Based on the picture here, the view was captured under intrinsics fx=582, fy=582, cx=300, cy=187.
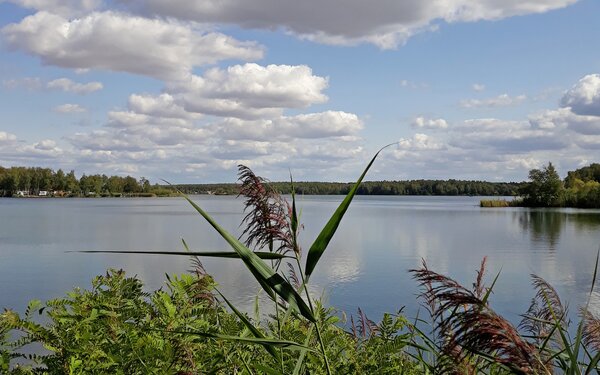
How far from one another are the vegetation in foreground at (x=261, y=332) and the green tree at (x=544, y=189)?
78.7 meters

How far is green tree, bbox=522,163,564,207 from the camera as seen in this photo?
3019 inches

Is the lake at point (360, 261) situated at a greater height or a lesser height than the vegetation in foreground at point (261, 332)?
lesser

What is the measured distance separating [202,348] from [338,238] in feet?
97.1

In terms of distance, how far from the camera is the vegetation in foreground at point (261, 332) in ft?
4.90

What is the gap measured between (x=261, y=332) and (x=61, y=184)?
533 ft

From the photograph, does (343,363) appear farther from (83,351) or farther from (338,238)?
(338,238)

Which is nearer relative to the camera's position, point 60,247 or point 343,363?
point 343,363

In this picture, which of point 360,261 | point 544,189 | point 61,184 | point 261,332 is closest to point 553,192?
point 544,189

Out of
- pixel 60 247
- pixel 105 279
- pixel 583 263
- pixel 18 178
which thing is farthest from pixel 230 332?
pixel 18 178

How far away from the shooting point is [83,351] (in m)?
2.36

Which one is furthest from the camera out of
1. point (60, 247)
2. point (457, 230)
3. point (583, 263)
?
point (457, 230)

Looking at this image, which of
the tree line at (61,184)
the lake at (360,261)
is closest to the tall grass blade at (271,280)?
the lake at (360,261)

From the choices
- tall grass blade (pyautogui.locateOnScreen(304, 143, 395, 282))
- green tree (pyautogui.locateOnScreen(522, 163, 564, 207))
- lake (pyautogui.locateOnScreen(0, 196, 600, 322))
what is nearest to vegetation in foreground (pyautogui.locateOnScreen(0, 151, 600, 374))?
tall grass blade (pyautogui.locateOnScreen(304, 143, 395, 282))

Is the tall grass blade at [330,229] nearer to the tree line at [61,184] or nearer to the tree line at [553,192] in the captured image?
the tree line at [553,192]
